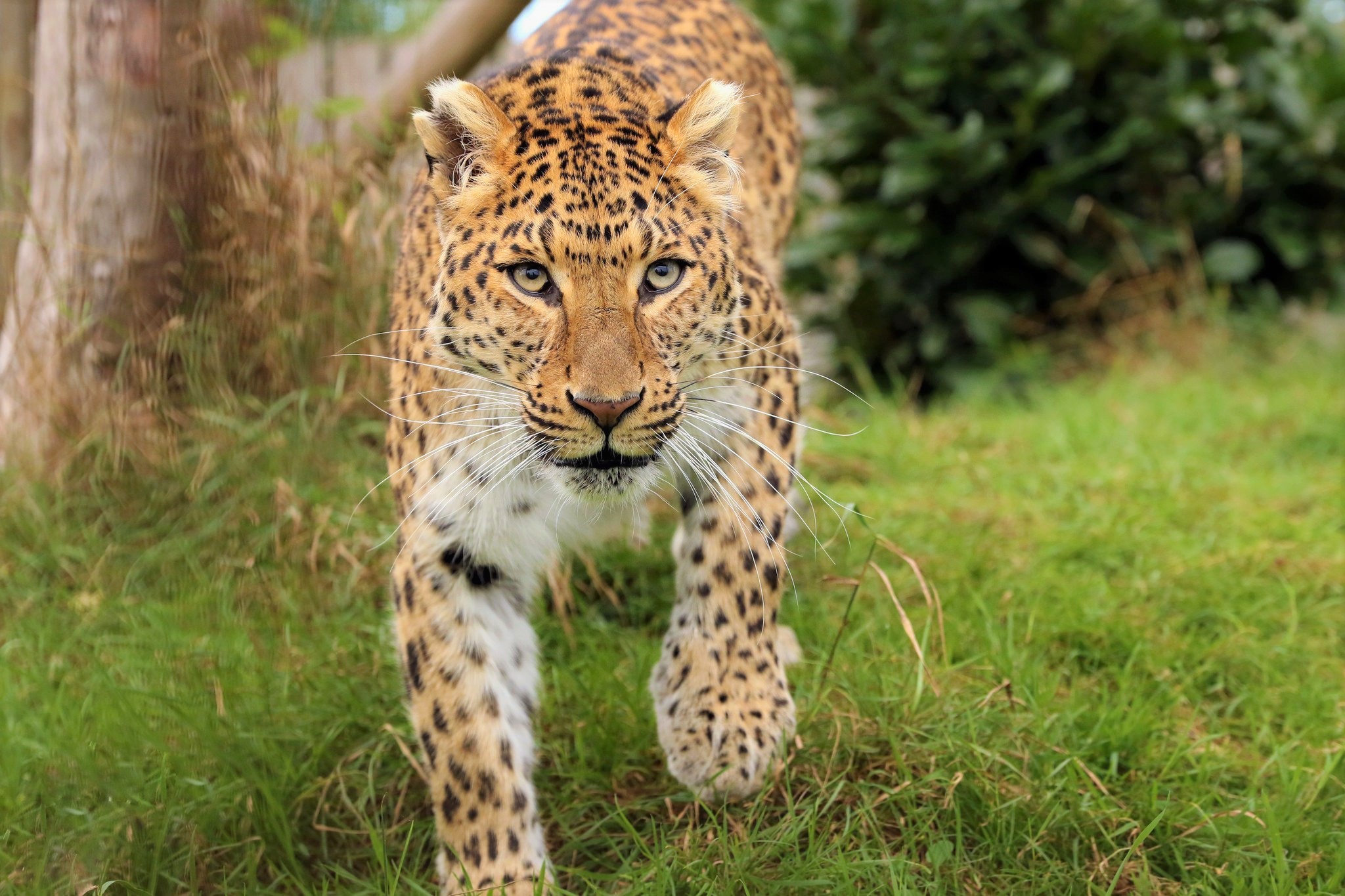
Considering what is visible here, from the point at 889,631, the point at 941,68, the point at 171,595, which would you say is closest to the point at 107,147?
the point at 171,595

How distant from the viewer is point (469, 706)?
352 centimetres

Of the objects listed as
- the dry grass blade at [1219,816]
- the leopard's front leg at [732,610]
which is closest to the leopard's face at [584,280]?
the leopard's front leg at [732,610]

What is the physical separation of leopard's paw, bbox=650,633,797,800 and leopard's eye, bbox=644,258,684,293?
1.07 metres

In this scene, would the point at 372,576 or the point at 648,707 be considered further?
the point at 372,576

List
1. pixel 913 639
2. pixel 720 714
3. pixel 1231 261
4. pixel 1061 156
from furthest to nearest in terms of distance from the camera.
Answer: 1. pixel 1231 261
2. pixel 1061 156
3. pixel 720 714
4. pixel 913 639

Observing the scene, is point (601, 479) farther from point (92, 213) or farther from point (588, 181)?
point (92, 213)

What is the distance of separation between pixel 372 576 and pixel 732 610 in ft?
5.15

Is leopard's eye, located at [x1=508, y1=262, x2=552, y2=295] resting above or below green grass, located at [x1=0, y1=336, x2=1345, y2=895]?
above

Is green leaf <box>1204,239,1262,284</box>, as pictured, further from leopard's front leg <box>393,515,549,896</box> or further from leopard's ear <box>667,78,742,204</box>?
leopard's front leg <box>393,515,549,896</box>

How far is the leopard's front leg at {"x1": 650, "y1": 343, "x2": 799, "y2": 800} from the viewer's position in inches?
141

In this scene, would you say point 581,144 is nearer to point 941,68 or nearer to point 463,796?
point 463,796

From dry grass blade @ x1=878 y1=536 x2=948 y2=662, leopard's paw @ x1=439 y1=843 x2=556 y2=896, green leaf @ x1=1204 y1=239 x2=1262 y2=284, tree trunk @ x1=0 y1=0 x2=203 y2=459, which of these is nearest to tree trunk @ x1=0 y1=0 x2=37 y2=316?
tree trunk @ x1=0 y1=0 x2=203 y2=459

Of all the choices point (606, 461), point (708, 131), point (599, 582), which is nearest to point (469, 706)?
point (606, 461)

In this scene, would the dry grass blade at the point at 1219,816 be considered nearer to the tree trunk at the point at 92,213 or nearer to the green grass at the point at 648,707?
the green grass at the point at 648,707
